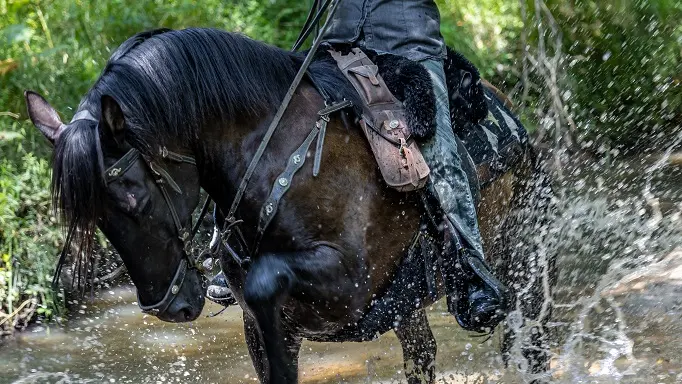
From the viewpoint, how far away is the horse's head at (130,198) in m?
3.32

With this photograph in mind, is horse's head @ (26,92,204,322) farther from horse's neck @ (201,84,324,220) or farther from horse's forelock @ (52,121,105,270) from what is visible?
horse's neck @ (201,84,324,220)

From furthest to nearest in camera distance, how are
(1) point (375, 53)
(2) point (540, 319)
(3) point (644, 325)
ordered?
1. (3) point (644, 325)
2. (2) point (540, 319)
3. (1) point (375, 53)

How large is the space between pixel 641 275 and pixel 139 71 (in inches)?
206

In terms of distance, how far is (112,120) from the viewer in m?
3.33

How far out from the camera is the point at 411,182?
398 centimetres

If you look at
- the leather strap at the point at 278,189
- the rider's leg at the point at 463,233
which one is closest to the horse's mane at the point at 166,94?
the leather strap at the point at 278,189

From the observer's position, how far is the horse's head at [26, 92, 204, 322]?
3.32 meters

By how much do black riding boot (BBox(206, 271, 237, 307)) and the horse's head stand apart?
0.71 metres

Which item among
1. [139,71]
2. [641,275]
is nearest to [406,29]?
[139,71]

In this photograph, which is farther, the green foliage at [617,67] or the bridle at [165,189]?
the green foliage at [617,67]

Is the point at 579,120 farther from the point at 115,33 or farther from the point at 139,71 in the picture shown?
the point at 139,71

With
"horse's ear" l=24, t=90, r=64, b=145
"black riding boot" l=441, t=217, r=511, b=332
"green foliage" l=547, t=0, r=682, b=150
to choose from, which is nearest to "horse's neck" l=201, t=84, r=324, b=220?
"horse's ear" l=24, t=90, r=64, b=145

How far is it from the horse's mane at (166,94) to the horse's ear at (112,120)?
0.05 metres

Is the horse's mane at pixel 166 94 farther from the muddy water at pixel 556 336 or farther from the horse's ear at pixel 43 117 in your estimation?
the muddy water at pixel 556 336
